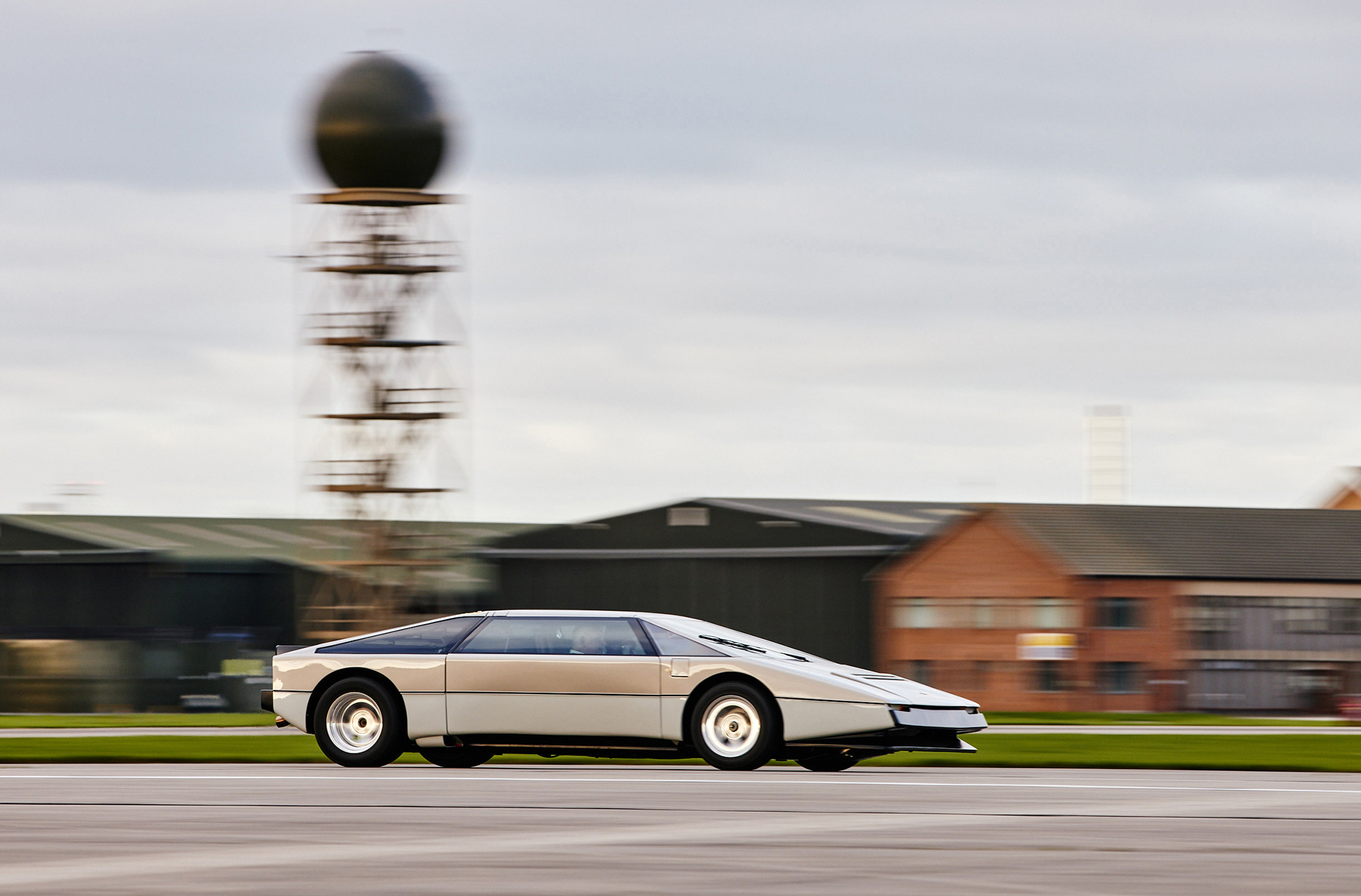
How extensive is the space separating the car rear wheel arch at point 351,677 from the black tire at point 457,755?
35 centimetres

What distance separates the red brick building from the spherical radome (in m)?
26.5

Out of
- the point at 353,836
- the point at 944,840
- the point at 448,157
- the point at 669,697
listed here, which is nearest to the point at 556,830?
the point at 353,836

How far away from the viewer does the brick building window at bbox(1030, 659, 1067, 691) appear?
5925cm

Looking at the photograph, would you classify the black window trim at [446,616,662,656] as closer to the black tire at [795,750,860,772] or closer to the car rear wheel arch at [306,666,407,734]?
the car rear wheel arch at [306,666,407,734]

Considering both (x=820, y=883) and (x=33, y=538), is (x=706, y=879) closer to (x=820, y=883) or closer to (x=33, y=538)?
(x=820, y=883)

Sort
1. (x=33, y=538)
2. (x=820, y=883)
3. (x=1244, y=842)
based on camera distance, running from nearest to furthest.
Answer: (x=820, y=883) → (x=1244, y=842) → (x=33, y=538)

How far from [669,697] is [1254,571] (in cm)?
5070

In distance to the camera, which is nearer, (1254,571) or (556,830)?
(556,830)

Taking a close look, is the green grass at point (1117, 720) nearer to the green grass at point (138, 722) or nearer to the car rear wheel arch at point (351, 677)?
the green grass at point (138, 722)

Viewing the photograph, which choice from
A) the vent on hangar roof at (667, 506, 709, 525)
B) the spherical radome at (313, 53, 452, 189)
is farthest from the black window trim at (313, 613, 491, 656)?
the vent on hangar roof at (667, 506, 709, 525)

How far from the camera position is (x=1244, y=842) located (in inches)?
362

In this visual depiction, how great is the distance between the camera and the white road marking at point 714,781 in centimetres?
1282

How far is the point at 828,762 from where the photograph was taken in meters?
15.0

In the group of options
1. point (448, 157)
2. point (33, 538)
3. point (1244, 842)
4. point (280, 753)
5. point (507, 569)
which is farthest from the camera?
point (507, 569)
